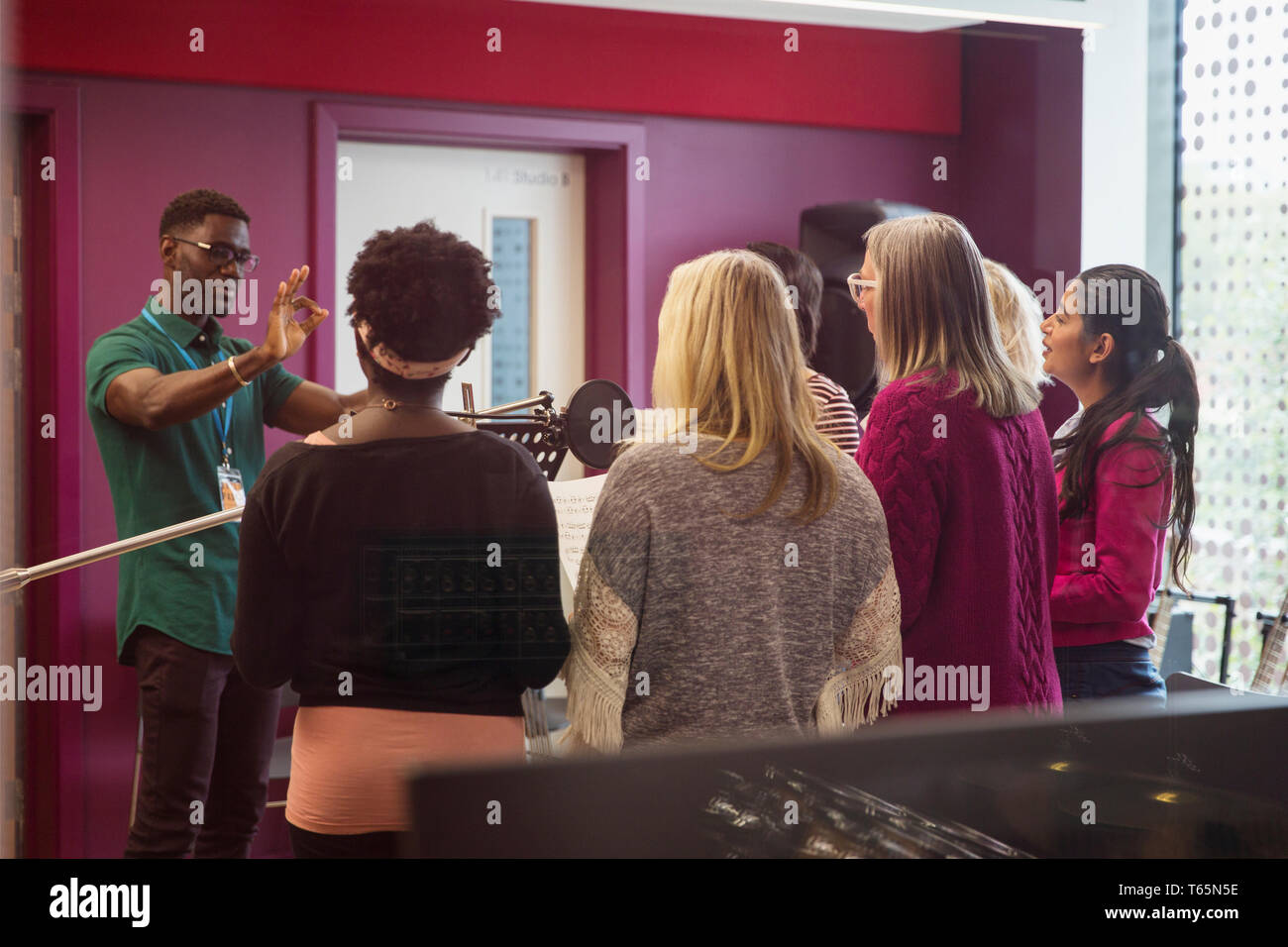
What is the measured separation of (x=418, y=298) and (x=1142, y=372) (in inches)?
44.1

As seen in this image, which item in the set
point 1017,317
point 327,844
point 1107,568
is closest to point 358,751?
point 327,844

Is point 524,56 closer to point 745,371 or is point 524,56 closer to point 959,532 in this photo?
point 745,371

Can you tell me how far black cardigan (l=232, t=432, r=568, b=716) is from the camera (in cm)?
113

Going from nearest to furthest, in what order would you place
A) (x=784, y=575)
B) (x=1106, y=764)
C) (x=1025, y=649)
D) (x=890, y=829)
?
1. (x=890, y=829)
2. (x=1106, y=764)
3. (x=784, y=575)
4. (x=1025, y=649)

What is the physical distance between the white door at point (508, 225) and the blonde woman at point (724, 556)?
24 centimetres

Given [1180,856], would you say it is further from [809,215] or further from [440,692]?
[809,215]

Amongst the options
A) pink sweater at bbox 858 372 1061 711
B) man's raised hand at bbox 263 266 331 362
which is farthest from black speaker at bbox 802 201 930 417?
man's raised hand at bbox 263 266 331 362

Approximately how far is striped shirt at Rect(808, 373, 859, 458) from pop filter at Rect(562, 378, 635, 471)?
237 mm

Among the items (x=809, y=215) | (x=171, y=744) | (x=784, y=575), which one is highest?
(x=809, y=215)

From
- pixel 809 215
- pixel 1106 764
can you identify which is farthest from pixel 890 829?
pixel 809 215

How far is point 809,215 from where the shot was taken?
5.28ft

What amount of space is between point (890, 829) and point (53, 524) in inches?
41.8

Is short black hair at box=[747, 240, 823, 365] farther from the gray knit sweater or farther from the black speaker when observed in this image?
the gray knit sweater

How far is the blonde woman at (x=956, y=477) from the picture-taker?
4.26 feet
